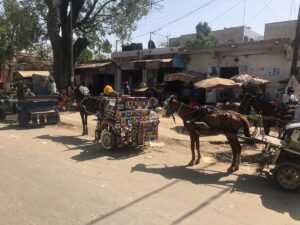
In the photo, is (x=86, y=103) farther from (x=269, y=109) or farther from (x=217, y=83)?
(x=217, y=83)

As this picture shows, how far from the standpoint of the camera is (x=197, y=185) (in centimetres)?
645

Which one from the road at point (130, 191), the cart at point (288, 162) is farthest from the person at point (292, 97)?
the cart at point (288, 162)

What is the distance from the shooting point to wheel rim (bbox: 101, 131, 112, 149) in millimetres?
9258

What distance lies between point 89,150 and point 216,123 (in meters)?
3.68

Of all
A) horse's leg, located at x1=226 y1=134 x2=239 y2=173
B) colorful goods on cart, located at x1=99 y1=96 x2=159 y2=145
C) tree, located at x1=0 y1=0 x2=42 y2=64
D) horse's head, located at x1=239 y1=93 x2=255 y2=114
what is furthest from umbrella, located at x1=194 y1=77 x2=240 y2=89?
tree, located at x1=0 y1=0 x2=42 y2=64

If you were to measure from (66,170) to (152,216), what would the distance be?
2.93 m

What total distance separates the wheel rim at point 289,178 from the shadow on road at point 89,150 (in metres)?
3.85

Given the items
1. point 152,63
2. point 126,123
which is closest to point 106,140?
point 126,123

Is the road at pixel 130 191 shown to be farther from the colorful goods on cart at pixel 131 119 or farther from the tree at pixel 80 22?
the tree at pixel 80 22

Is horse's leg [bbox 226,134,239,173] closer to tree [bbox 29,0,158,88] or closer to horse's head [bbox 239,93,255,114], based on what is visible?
horse's head [bbox 239,93,255,114]

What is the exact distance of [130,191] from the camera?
5977 millimetres

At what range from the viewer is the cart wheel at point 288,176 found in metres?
6.05

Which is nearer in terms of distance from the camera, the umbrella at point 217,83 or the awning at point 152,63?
the umbrella at point 217,83

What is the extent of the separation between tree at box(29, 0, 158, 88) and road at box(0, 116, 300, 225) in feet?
51.5
